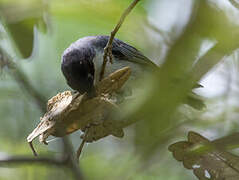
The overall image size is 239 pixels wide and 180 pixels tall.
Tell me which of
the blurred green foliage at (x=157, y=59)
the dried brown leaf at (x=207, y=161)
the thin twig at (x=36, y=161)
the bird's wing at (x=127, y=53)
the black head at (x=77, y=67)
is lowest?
the bird's wing at (x=127, y=53)

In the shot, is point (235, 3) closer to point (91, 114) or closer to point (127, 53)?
point (91, 114)

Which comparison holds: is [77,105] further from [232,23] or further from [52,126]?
[232,23]

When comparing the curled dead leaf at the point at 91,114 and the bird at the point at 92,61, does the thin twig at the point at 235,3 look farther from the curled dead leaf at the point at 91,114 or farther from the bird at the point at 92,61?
the bird at the point at 92,61

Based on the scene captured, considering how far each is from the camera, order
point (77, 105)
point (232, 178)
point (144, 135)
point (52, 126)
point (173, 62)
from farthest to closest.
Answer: point (52, 126), point (77, 105), point (232, 178), point (144, 135), point (173, 62)

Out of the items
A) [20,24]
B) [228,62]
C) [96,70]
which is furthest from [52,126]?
[96,70]

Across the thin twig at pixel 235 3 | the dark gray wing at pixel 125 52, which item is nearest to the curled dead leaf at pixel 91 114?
the thin twig at pixel 235 3

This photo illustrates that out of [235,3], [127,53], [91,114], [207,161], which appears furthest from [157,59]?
[127,53]

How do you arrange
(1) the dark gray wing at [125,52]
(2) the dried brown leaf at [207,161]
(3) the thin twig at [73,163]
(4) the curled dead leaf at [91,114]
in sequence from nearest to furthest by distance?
(2) the dried brown leaf at [207,161] → (3) the thin twig at [73,163] → (4) the curled dead leaf at [91,114] → (1) the dark gray wing at [125,52]

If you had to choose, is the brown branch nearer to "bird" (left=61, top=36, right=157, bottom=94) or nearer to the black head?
"bird" (left=61, top=36, right=157, bottom=94)
